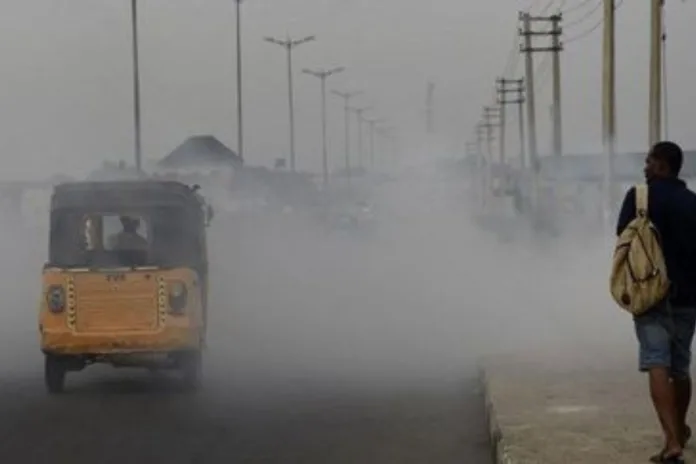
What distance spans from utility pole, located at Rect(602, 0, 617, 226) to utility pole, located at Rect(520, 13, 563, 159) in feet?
54.8

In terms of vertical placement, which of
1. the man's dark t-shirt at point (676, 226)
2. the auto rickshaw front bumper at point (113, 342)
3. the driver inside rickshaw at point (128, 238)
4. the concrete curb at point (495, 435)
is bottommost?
the concrete curb at point (495, 435)

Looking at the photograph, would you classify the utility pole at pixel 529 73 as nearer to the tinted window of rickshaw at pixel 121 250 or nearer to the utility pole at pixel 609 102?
the utility pole at pixel 609 102

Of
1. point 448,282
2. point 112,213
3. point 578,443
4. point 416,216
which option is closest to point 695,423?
point 578,443

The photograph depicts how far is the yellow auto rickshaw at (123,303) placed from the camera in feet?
48.7

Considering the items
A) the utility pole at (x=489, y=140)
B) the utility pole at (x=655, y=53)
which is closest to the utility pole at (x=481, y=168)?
the utility pole at (x=489, y=140)

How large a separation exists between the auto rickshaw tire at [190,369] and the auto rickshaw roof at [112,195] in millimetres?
1903

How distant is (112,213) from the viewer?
16.1 m

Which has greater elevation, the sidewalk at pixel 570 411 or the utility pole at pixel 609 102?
the utility pole at pixel 609 102

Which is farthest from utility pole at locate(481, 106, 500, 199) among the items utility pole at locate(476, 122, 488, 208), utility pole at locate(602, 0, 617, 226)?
utility pole at locate(602, 0, 617, 226)

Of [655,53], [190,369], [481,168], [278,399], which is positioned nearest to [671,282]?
[278,399]

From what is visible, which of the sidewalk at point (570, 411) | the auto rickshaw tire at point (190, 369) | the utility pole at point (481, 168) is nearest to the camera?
the sidewalk at point (570, 411)

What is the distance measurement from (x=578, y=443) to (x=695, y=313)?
144cm

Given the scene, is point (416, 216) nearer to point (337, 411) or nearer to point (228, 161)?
point (228, 161)

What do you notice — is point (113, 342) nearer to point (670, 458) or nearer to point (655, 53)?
point (670, 458)
